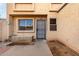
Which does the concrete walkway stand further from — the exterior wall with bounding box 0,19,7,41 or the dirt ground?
the exterior wall with bounding box 0,19,7,41

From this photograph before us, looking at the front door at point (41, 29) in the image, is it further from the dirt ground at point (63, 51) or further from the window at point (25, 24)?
the dirt ground at point (63, 51)

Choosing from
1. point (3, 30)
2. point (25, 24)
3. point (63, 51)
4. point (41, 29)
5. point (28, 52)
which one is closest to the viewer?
point (28, 52)

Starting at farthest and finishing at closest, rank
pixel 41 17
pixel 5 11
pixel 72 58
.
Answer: pixel 41 17
pixel 5 11
pixel 72 58

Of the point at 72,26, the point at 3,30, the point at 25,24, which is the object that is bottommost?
the point at 3,30

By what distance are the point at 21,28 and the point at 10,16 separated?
3.60 feet

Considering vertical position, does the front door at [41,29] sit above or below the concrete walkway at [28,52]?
above

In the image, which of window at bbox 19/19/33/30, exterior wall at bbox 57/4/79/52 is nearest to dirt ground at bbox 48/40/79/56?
exterior wall at bbox 57/4/79/52

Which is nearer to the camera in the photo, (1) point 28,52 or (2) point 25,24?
(1) point 28,52

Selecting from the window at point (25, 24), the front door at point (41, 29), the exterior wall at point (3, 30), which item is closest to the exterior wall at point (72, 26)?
the front door at point (41, 29)

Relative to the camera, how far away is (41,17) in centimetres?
1117

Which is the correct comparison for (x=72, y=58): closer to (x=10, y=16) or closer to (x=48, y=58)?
(x=48, y=58)

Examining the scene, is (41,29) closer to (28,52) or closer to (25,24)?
(25,24)

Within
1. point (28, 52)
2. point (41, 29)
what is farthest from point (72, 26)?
point (41, 29)

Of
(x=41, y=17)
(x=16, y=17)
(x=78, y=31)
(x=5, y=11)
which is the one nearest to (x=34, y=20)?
(x=41, y=17)
